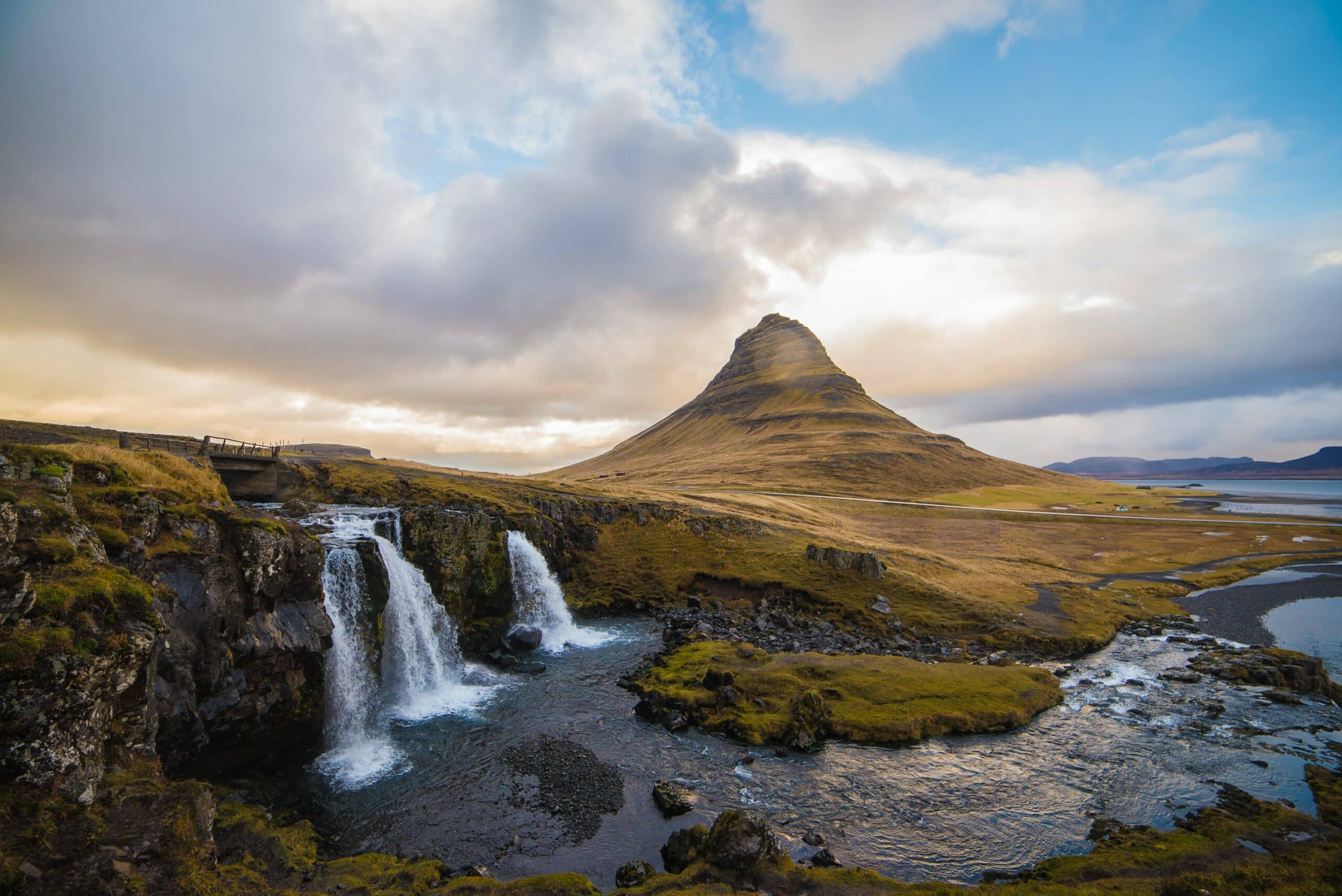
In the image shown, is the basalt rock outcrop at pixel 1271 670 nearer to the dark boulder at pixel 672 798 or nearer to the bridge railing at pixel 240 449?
the dark boulder at pixel 672 798

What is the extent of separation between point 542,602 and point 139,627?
3492 centimetres

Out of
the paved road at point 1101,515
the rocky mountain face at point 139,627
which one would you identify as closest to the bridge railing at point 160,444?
the rocky mountain face at point 139,627

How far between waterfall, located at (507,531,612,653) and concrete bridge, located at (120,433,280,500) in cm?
2443

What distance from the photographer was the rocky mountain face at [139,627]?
14609 mm

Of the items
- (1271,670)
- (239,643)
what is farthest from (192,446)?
(1271,670)

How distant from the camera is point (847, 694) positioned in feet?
114

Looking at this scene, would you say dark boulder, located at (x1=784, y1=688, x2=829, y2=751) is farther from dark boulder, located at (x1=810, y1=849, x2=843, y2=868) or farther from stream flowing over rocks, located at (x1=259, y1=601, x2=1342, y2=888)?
dark boulder, located at (x1=810, y1=849, x2=843, y2=868)

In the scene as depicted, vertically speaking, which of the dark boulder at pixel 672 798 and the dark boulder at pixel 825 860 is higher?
the dark boulder at pixel 825 860

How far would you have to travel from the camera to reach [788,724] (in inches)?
1210

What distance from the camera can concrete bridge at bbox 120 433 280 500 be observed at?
4662cm

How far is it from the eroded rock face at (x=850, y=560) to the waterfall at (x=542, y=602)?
26864 mm

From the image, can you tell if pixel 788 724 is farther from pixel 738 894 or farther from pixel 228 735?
pixel 228 735

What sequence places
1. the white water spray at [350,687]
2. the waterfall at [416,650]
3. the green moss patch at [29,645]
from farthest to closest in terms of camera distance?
the waterfall at [416,650], the white water spray at [350,687], the green moss patch at [29,645]

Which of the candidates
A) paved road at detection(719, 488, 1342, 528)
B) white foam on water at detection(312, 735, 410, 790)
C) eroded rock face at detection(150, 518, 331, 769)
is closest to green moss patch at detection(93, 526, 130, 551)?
eroded rock face at detection(150, 518, 331, 769)
